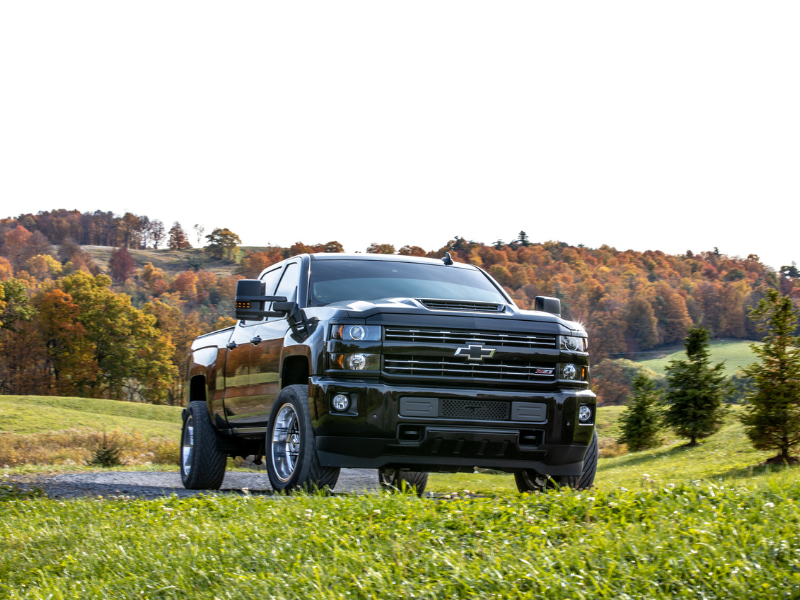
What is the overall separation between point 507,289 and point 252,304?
353 feet

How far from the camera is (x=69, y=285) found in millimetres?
77125

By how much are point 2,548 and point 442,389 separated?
10.2ft

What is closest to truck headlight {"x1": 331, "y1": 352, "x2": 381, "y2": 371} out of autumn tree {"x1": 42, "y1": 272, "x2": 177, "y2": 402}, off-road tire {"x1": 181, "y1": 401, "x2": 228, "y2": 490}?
off-road tire {"x1": 181, "y1": 401, "x2": 228, "y2": 490}

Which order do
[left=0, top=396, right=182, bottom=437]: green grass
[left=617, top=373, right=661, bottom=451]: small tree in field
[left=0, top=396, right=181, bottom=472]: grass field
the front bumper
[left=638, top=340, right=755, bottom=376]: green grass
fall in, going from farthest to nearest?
1. [left=638, top=340, right=755, bottom=376]: green grass
2. [left=0, top=396, right=182, bottom=437]: green grass
3. [left=617, top=373, right=661, bottom=451]: small tree in field
4. [left=0, top=396, right=181, bottom=472]: grass field
5. the front bumper

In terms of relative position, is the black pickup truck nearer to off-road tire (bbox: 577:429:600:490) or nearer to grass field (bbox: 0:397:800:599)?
off-road tire (bbox: 577:429:600:490)

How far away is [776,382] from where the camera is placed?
19203 mm

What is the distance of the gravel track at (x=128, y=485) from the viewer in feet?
28.2

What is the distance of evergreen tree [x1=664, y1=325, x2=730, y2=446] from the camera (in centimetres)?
2947

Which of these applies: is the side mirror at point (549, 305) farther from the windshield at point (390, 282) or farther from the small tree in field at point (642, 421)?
the small tree in field at point (642, 421)

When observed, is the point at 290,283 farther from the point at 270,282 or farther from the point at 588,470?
the point at 588,470

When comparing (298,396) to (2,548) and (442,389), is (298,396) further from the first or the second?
(2,548)

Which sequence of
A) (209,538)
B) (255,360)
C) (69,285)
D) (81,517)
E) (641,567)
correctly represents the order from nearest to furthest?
(641,567) < (209,538) < (81,517) < (255,360) < (69,285)

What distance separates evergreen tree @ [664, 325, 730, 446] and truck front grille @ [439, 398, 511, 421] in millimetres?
24719

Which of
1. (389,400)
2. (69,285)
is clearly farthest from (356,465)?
(69,285)
